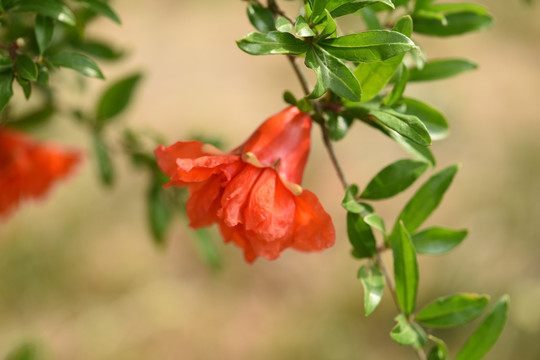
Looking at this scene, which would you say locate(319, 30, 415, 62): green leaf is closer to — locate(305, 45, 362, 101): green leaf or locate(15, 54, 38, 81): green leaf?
locate(305, 45, 362, 101): green leaf

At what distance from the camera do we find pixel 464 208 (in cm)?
209

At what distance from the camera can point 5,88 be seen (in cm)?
46

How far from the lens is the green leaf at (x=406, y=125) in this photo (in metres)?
0.44

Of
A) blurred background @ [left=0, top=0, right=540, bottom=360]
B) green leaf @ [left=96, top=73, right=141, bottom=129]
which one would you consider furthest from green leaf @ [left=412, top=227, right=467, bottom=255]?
blurred background @ [left=0, top=0, right=540, bottom=360]

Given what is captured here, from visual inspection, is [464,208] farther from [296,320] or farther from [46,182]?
[46,182]

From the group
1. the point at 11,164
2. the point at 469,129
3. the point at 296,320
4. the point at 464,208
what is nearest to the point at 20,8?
the point at 11,164

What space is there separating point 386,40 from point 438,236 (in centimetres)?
23

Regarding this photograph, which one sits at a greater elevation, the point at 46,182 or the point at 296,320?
the point at 46,182

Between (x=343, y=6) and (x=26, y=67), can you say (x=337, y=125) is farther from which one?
(x=26, y=67)

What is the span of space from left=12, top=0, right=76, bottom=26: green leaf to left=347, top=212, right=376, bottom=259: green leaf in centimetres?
29

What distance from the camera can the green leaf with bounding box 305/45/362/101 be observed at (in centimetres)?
42

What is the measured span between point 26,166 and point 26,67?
0.36 metres

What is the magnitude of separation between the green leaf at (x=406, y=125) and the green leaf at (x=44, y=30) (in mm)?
278

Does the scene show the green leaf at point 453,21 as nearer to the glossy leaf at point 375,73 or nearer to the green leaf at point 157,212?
the glossy leaf at point 375,73
